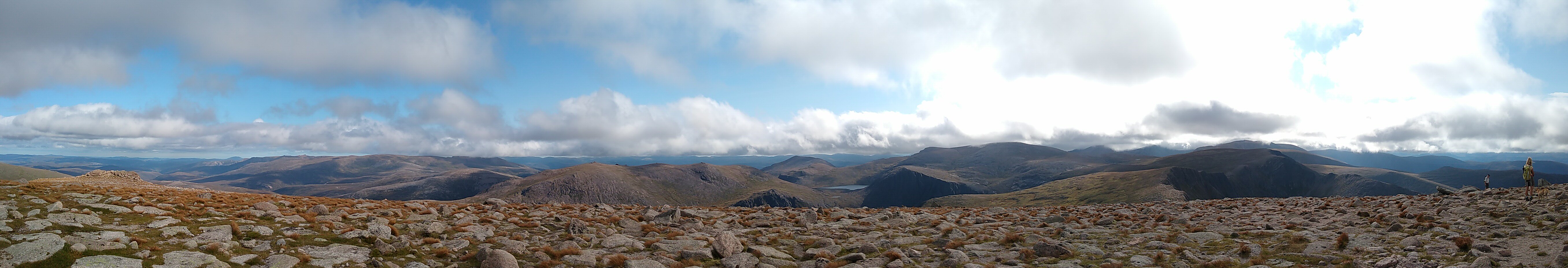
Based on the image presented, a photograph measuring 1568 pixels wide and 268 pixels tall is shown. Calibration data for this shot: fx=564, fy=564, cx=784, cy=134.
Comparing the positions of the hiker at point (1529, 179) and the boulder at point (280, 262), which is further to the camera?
the hiker at point (1529, 179)

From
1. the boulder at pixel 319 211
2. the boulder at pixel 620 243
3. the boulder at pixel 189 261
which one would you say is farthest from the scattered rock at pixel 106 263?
the boulder at pixel 620 243

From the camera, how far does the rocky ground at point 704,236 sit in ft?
48.1

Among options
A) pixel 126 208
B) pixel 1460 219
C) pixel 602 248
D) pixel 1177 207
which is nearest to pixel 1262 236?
pixel 1460 219

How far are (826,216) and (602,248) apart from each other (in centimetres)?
1544

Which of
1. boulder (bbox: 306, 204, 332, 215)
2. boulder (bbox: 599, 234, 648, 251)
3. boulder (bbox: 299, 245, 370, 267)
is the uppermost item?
boulder (bbox: 306, 204, 332, 215)

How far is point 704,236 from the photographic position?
23234 mm

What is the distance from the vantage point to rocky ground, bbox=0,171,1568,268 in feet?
48.1

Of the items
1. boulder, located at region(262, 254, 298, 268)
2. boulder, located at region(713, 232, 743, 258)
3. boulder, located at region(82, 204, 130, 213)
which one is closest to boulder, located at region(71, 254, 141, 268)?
boulder, located at region(262, 254, 298, 268)

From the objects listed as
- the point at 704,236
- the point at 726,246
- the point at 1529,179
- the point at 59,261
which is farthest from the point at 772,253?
the point at 1529,179

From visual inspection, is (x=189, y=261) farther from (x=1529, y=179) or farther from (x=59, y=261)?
(x=1529, y=179)

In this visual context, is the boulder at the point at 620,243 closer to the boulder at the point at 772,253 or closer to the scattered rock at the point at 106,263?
the boulder at the point at 772,253

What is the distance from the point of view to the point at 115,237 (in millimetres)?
14562

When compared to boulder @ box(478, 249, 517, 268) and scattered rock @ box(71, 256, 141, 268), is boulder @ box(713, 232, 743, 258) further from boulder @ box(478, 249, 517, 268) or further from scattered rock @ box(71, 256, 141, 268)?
scattered rock @ box(71, 256, 141, 268)

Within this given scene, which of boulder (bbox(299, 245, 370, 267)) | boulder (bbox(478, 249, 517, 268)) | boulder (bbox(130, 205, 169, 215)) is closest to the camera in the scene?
boulder (bbox(299, 245, 370, 267))
